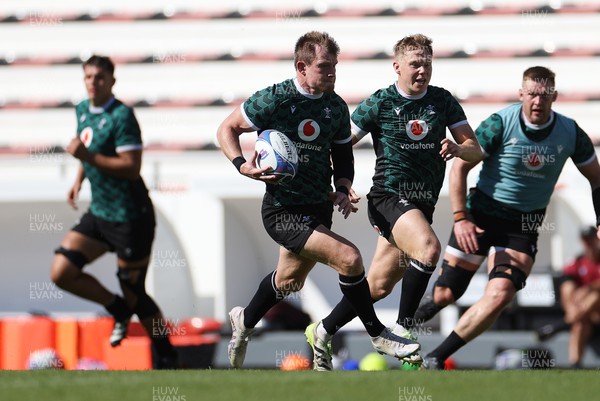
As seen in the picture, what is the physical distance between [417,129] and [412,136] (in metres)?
0.06

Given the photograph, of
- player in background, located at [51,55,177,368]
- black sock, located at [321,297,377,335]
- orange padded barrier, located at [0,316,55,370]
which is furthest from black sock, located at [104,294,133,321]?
orange padded barrier, located at [0,316,55,370]

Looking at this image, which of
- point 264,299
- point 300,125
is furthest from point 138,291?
point 300,125

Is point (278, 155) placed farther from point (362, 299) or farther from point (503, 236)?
point (503, 236)

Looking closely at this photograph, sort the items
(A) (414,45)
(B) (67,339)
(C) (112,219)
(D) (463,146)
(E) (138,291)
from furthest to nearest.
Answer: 1. (B) (67,339)
2. (E) (138,291)
3. (C) (112,219)
4. (A) (414,45)
5. (D) (463,146)

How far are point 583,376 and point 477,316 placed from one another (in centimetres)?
157

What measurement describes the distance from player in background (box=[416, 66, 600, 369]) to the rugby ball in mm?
1461

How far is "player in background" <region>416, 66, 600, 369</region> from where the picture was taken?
26.2ft

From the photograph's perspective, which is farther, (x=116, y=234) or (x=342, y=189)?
(x=116, y=234)

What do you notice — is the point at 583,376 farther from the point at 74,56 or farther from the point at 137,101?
the point at 74,56

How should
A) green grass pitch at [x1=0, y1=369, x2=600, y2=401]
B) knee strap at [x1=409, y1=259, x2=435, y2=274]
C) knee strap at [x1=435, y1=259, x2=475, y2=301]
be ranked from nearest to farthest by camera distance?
green grass pitch at [x1=0, y1=369, x2=600, y2=401]
knee strap at [x1=409, y1=259, x2=435, y2=274]
knee strap at [x1=435, y1=259, x2=475, y2=301]

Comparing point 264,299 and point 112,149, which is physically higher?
point 112,149

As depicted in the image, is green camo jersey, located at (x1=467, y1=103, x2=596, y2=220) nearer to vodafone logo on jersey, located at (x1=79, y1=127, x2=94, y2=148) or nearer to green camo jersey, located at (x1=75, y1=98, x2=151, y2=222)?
green camo jersey, located at (x1=75, y1=98, x2=151, y2=222)

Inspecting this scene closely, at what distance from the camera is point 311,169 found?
7266 mm

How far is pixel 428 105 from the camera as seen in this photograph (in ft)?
24.8
